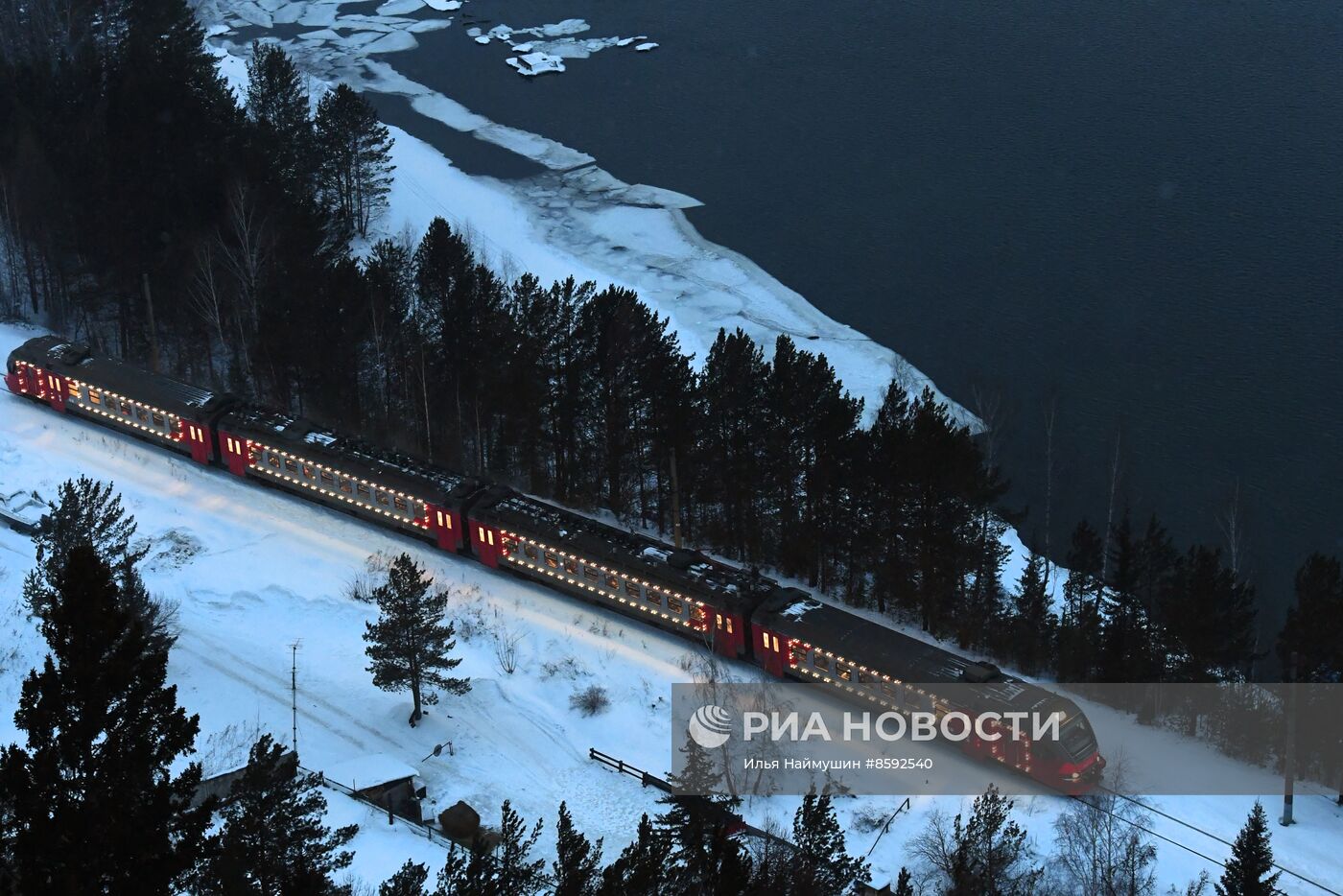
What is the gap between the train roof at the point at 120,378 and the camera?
67688mm

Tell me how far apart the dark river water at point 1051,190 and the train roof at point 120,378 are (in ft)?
119

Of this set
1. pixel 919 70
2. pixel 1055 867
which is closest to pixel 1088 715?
pixel 1055 867

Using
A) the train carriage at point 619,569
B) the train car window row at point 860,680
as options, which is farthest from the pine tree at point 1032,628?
the train carriage at point 619,569

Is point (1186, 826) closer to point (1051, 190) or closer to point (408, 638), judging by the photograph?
point (408, 638)

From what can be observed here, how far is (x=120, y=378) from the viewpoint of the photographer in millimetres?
69750

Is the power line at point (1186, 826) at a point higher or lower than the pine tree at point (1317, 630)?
lower

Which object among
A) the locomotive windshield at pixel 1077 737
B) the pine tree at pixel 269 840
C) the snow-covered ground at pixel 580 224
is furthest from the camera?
the snow-covered ground at pixel 580 224

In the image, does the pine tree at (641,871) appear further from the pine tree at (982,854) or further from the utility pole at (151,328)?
the utility pole at (151,328)

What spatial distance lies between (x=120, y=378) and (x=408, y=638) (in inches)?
1024

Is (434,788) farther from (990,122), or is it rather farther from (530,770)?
(990,122)

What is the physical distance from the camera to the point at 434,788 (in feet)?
160

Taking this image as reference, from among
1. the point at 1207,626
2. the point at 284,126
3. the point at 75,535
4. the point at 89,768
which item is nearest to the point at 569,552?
the point at 75,535

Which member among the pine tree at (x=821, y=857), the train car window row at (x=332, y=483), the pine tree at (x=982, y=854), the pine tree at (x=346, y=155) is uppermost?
the pine tree at (x=346, y=155)

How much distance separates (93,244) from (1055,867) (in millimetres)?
52944
